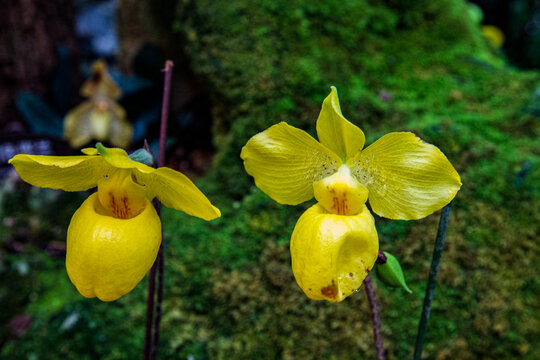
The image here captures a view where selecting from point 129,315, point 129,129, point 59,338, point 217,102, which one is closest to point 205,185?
point 217,102

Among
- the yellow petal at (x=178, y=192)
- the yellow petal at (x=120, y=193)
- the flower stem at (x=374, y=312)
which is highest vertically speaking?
the yellow petal at (x=178, y=192)

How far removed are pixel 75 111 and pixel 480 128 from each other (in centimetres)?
185

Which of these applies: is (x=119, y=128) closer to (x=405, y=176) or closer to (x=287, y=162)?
(x=287, y=162)

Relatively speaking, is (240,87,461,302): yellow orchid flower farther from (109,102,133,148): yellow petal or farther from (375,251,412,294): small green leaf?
(109,102,133,148): yellow petal

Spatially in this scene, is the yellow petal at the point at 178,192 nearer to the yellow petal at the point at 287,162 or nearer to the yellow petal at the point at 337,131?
the yellow petal at the point at 287,162

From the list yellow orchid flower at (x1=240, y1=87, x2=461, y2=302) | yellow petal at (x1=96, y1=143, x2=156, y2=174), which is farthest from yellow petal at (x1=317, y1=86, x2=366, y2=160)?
yellow petal at (x1=96, y1=143, x2=156, y2=174)

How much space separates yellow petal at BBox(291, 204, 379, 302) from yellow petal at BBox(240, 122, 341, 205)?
0.34ft

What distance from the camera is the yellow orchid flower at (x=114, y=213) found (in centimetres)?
60

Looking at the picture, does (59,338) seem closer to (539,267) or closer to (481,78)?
(539,267)

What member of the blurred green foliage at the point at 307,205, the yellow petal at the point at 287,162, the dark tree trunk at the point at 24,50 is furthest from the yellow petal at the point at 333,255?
the dark tree trunk at the point at 24,50

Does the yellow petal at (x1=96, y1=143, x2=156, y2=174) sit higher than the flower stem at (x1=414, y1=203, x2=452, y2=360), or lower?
higher

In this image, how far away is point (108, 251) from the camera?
60 centimetres

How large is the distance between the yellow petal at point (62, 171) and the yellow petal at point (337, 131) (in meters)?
0.36

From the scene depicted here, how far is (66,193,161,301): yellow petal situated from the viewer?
0.60 metres
